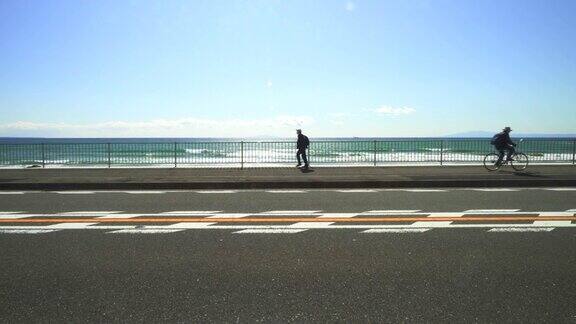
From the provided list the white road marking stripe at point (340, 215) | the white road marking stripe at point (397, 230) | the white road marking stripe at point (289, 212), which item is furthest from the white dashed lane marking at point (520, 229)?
the white road marking stripe at point (289, 212)

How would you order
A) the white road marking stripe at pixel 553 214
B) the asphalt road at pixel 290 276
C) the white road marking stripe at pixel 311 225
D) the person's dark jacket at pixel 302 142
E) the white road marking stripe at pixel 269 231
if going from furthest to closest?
the person's dark jacket at pixel 302 142
the white road marking stripe at pixel 553 214
the white road marking stripe at pixel 311 225
the white road marking stripe at pixel 269 231
the asphalt road at pixel 290 276

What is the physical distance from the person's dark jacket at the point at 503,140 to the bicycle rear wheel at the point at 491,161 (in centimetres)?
50

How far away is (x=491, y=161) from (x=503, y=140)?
1021mm

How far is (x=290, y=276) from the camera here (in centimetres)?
446

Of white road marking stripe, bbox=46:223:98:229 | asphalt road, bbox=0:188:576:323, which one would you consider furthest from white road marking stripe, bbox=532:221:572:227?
white road marking stripe, bbox=46:223:98:229

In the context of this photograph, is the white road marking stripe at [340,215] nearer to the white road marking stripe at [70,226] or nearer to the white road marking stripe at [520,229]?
the white road marking stripe at [520,229]

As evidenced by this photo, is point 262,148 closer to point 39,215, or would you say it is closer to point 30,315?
point 39,215

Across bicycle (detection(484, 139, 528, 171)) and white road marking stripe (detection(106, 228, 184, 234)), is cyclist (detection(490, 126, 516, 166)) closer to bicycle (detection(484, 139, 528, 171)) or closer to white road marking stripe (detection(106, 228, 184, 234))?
bicycle (detection(484, 139, 528, 171))

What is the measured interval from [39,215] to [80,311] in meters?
5.36

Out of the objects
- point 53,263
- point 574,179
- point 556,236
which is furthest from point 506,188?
point 53,263

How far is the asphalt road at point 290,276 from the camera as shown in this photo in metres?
3.56

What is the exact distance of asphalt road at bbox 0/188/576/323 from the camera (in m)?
3.56

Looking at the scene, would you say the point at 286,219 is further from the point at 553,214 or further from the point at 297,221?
the point at 553,214

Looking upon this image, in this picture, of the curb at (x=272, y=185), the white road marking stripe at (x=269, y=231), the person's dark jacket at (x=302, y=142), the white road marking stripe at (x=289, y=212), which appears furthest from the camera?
the person's dark jacket at (x=302, y=142)
